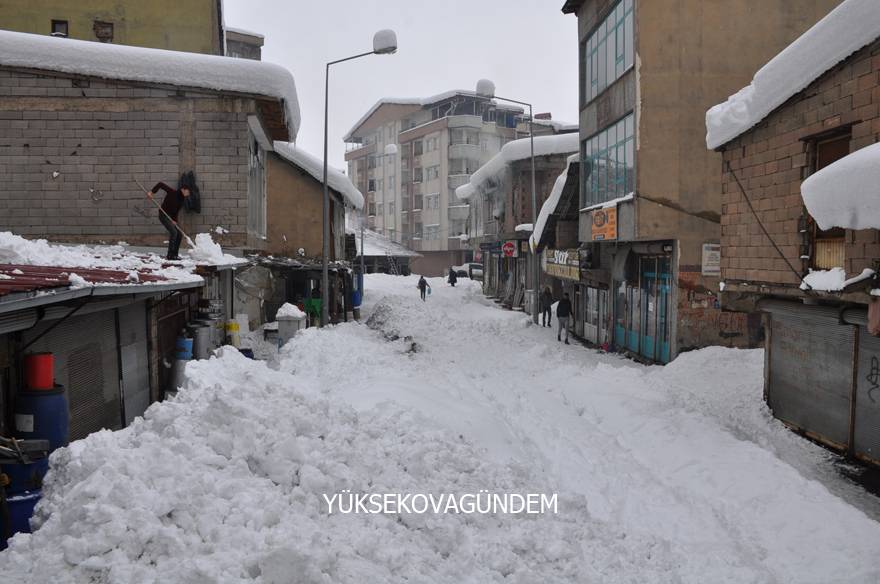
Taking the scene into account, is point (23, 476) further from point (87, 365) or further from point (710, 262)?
point (710, 262)

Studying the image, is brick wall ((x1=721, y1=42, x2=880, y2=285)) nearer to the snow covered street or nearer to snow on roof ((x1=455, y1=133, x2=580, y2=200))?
the snow covered street

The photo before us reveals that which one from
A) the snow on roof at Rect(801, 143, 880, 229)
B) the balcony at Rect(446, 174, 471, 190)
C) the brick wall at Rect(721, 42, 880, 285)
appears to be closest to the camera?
the snow on roof at Rect(801, 143, 880, 229)

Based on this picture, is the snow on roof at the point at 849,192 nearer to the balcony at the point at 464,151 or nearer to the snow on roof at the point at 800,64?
the snow on roof at the point at 800,64

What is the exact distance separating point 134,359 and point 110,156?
20.9 feet

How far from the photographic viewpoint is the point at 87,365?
338 inches

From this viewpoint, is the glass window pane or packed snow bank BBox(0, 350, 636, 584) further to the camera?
the glass window pane

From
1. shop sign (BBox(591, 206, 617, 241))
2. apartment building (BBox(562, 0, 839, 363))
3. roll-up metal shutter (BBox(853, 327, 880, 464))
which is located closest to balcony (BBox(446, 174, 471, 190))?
shop sign (BBox(591, 206, 617, 241))

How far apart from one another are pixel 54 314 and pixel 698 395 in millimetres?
12016

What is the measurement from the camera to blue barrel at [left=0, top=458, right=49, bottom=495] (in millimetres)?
5469

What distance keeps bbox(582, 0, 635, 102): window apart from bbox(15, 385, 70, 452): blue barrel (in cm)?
1714

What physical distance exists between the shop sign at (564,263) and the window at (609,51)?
5889mm

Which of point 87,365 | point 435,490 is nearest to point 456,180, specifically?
point 87,365

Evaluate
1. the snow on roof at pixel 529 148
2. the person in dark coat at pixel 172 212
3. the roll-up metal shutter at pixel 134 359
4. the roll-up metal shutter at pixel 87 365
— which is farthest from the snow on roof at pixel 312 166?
the roll-up metal shutter at pixel 87 365

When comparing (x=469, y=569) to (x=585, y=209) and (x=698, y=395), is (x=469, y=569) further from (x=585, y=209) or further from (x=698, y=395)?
(x=585, y=209)
